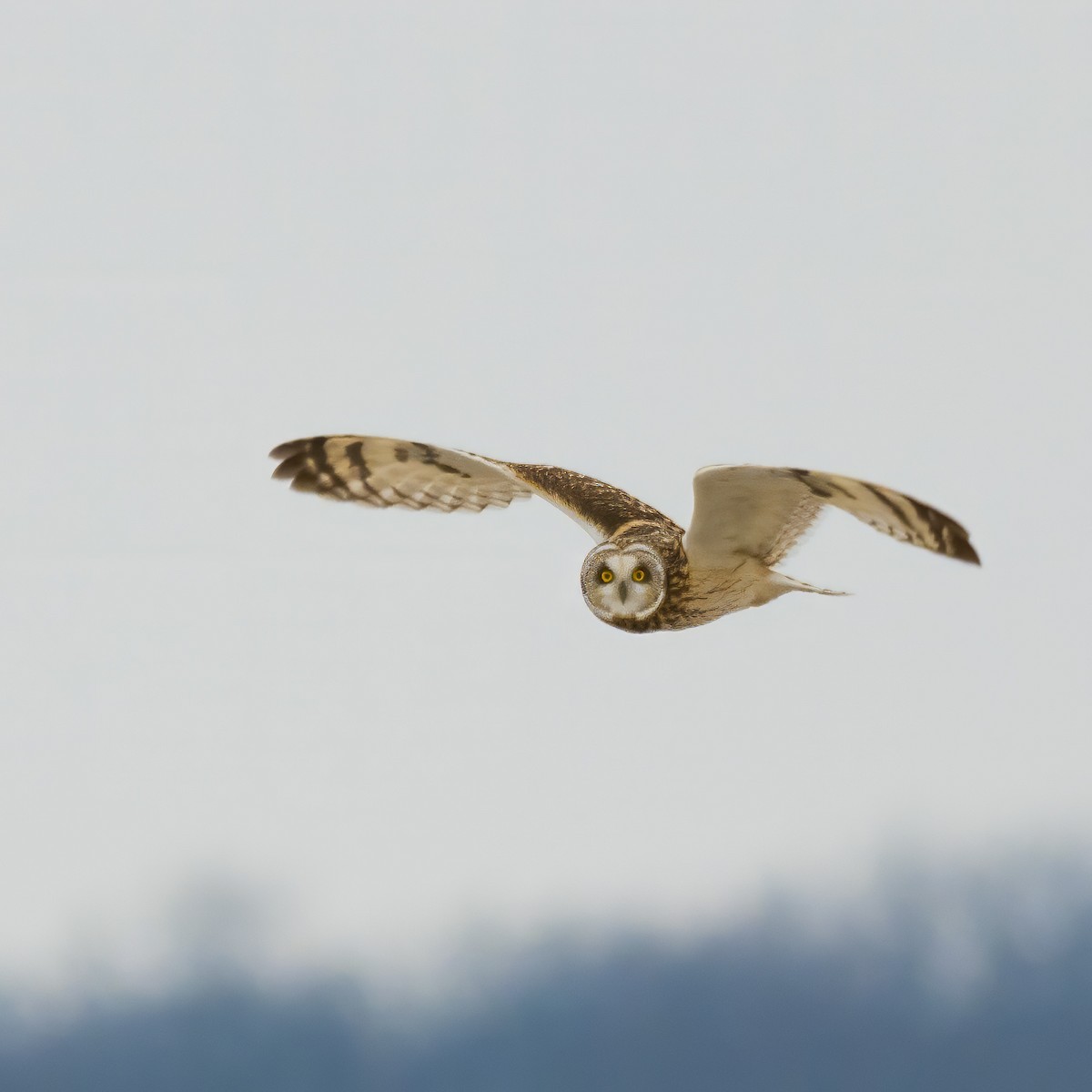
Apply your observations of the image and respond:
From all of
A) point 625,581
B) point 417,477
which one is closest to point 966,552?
point 625,581

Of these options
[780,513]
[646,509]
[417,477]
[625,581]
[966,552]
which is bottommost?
[966,552]

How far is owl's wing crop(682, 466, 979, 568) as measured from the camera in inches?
160

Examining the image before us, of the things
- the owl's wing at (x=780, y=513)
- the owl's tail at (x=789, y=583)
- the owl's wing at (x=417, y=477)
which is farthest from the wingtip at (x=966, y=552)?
the owl's wing at (x=417, y=477)

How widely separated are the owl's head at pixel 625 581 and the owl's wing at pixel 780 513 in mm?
166

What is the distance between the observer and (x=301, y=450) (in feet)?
18.4

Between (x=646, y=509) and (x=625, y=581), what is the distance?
511 mm

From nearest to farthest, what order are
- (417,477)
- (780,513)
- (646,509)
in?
(780,513), (646,509), (417,477)

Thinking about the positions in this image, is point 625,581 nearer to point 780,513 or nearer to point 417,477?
point 780,513

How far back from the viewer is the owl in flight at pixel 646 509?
458 cm

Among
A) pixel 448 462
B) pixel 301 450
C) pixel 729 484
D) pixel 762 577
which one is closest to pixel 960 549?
pixel 729 484

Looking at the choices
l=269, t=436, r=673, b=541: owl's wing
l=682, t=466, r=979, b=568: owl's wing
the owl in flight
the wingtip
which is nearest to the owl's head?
the owl in flight

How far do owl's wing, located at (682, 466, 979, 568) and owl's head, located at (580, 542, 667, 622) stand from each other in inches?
6.5

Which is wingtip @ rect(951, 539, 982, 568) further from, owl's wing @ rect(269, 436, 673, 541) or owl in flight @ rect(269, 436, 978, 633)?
owl's wing @ rect(269, 436, 673, 541)

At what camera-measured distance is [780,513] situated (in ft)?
16.2
